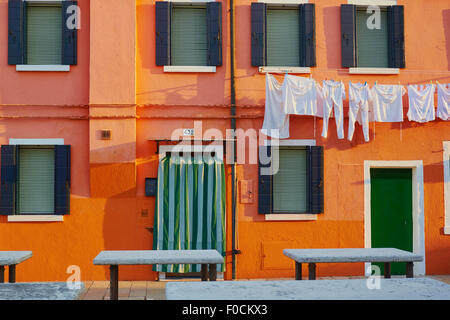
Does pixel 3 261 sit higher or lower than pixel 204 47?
lower

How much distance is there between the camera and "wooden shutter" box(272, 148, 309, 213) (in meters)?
11.3

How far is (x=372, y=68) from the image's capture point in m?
11.3

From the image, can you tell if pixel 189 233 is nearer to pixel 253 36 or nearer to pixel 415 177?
pixel 253 36

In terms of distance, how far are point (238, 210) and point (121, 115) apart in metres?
3.02

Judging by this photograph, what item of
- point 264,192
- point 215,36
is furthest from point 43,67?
point 264,192

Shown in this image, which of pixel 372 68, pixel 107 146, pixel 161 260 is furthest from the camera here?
pixel 372 68

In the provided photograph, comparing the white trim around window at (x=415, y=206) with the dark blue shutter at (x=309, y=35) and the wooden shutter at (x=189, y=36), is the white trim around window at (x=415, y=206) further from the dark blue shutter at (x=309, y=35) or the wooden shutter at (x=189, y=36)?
the wooden shutter at (x=189, y=36)

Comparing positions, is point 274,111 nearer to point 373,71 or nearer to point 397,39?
point 373,71

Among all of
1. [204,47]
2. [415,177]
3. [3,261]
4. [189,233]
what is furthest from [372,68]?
[3,261]

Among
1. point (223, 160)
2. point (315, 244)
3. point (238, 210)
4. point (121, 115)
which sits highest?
point (121, 115)

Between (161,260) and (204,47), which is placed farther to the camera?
(204,47)

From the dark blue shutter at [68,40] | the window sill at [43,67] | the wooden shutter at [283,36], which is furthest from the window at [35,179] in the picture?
the wooden shutter at [283,36]

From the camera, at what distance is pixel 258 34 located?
1108cm

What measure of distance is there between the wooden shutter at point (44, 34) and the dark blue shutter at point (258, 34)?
3.96 meters
